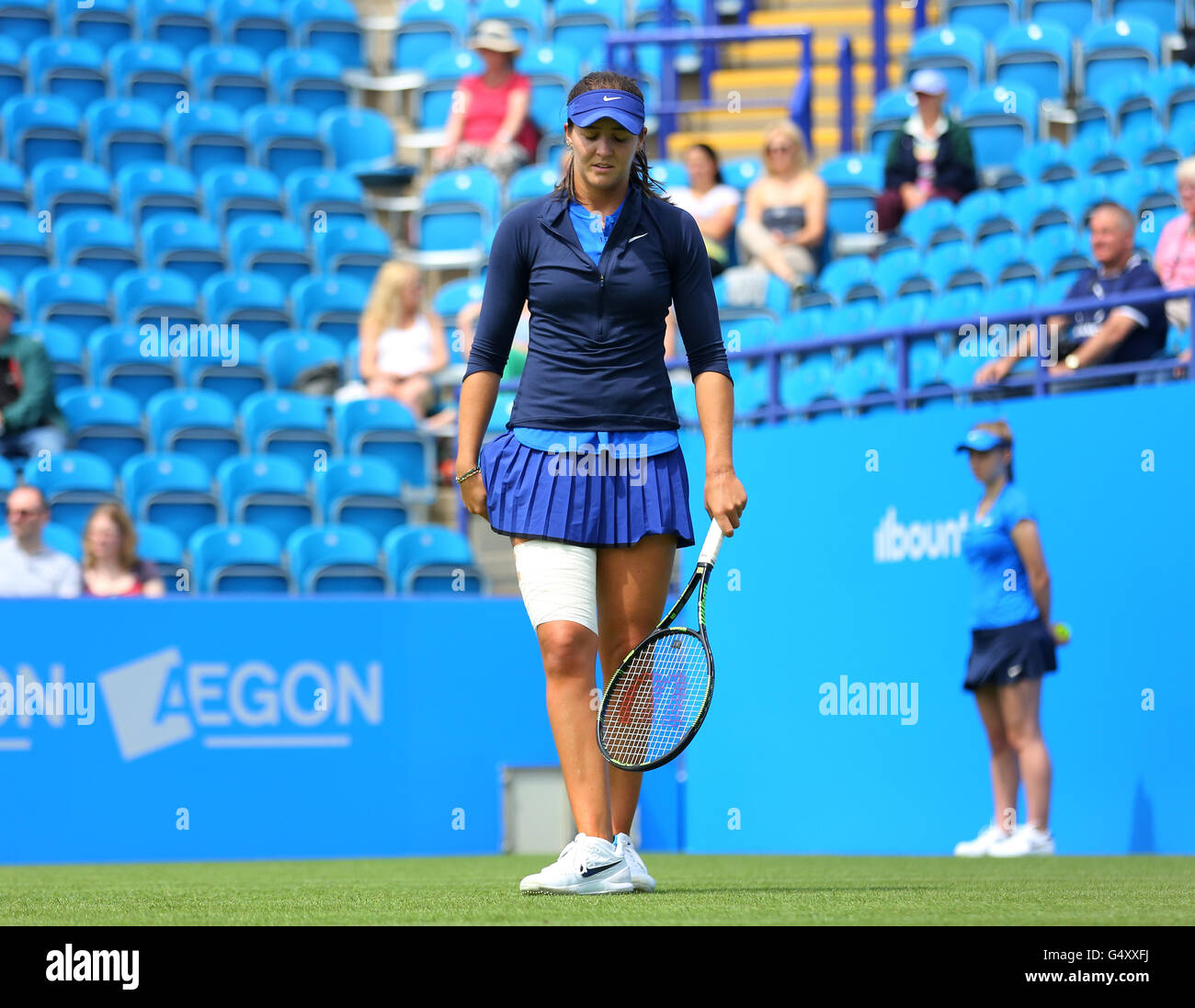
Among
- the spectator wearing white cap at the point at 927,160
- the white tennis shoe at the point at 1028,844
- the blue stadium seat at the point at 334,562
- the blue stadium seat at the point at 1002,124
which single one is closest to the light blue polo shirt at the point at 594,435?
the white tennis shoe at the point at 1028,844

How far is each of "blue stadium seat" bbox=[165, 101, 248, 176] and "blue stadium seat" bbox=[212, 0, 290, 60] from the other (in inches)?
49.6

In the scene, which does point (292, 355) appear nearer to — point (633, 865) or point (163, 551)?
point (163, 551)

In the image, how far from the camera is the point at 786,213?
12.2 meters

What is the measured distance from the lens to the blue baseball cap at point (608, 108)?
486 cm

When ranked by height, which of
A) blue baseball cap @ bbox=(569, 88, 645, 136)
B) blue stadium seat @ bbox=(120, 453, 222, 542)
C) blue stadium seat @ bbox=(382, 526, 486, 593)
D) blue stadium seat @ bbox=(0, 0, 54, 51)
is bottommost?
blue stadium seat @ bbox=(382, 526, 486, 593)

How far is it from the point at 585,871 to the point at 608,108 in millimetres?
1804

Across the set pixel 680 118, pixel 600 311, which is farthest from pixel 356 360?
pixel 600 311

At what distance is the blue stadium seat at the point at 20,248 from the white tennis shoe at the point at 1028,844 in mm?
7553

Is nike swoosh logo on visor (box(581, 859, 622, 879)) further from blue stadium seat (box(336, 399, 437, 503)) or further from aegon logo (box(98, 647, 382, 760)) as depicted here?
blue stadium seat (box(336, 399, 437, 503))

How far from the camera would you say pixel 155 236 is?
13000 mm

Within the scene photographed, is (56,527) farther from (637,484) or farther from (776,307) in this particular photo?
(637,484)

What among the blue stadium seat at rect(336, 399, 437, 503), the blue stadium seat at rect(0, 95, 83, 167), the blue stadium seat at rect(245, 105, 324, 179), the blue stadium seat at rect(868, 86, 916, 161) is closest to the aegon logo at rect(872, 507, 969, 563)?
the blue stadium seat at rect(336, 399, 437, 503)

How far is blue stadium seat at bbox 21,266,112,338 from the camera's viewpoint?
12.3m
